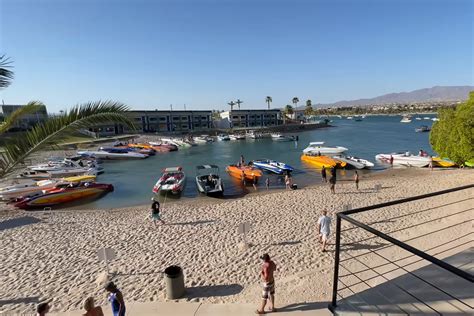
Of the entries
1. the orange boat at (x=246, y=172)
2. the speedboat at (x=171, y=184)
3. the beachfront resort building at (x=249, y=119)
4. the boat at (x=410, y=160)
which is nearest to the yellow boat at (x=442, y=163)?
the boat at (x=410, y=160)

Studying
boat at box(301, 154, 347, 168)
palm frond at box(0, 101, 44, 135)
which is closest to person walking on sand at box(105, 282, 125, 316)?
palm frond at box(0, 101, 44, 135)

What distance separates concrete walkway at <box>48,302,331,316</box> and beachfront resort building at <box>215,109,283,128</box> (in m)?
97.4

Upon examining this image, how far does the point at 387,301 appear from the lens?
3.95 m

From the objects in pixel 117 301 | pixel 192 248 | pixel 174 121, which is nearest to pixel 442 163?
pixel 192 248

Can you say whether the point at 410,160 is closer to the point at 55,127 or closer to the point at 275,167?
the point at 275,167

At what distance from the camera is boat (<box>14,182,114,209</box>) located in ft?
67.3

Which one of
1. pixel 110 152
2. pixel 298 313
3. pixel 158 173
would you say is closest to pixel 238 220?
pixel 298 313

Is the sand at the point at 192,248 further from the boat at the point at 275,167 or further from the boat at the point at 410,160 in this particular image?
the boat at the point at 410,160

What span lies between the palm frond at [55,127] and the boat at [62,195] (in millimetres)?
17106

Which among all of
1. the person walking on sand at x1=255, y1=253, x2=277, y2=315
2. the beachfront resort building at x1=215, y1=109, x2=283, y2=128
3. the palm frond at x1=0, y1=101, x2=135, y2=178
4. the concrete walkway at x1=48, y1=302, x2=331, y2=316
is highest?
the beachfront resort building at x1=215, y1=109, x2=283, y2=128

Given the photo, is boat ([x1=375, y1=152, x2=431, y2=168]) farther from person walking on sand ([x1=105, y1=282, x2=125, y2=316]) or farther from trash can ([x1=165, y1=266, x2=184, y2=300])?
person walking on sand ([x1=105, y1=282, x2=125, y2=316])

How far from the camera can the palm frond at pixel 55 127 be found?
20.2ft

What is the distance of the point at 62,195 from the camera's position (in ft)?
71.1

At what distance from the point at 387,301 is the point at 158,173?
3331 cm
